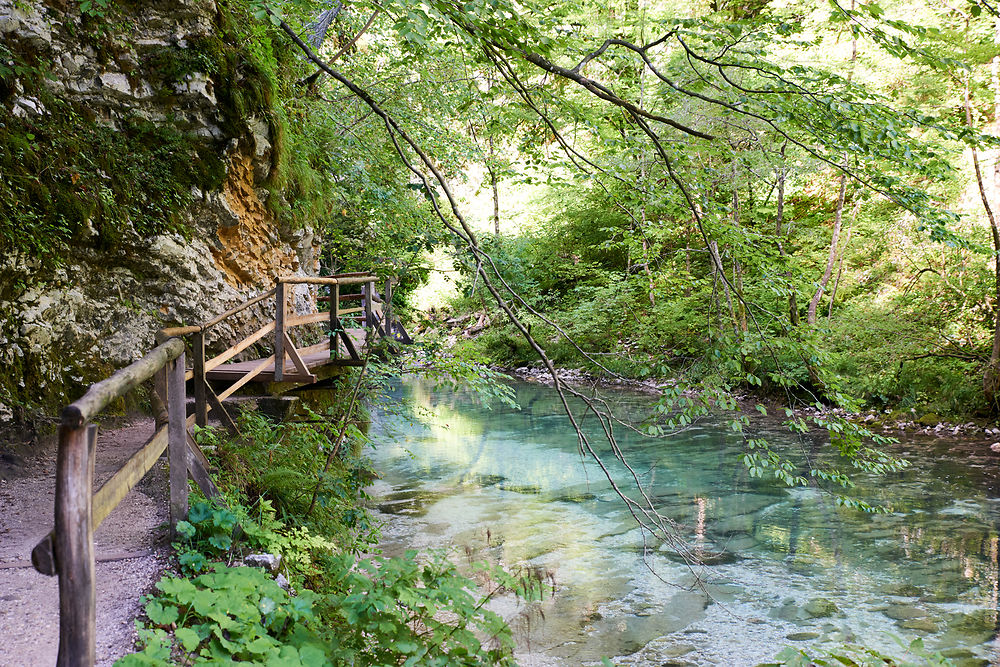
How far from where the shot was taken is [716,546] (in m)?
7.18

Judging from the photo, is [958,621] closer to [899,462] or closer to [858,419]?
[899,462]

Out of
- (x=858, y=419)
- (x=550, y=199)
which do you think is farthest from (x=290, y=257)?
(x=550, y=199)

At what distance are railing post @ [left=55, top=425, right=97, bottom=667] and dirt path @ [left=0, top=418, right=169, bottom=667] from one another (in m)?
0.73

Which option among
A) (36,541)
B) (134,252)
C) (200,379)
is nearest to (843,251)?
(134,252)

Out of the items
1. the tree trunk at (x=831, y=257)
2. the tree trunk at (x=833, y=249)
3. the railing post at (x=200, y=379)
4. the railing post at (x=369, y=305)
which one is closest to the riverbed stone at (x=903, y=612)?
the railing post at (x=200, y=379)

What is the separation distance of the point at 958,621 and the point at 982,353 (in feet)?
24.7

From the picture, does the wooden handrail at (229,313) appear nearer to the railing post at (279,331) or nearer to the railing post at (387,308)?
the railing post at (279,331)

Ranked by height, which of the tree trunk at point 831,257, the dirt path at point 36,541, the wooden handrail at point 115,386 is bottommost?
the dirt path at point 36,541

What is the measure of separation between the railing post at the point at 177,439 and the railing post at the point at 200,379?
1025mm

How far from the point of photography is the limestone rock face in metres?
6.21

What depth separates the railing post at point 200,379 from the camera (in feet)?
16.0

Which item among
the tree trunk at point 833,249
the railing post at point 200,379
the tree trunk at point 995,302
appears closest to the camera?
the railing post at point 200,379

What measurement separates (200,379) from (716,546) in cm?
529

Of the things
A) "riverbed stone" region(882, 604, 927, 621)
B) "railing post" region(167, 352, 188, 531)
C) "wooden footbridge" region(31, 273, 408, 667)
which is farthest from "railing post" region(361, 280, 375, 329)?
"riverbed stone" region(882, 604, 927, 621)
